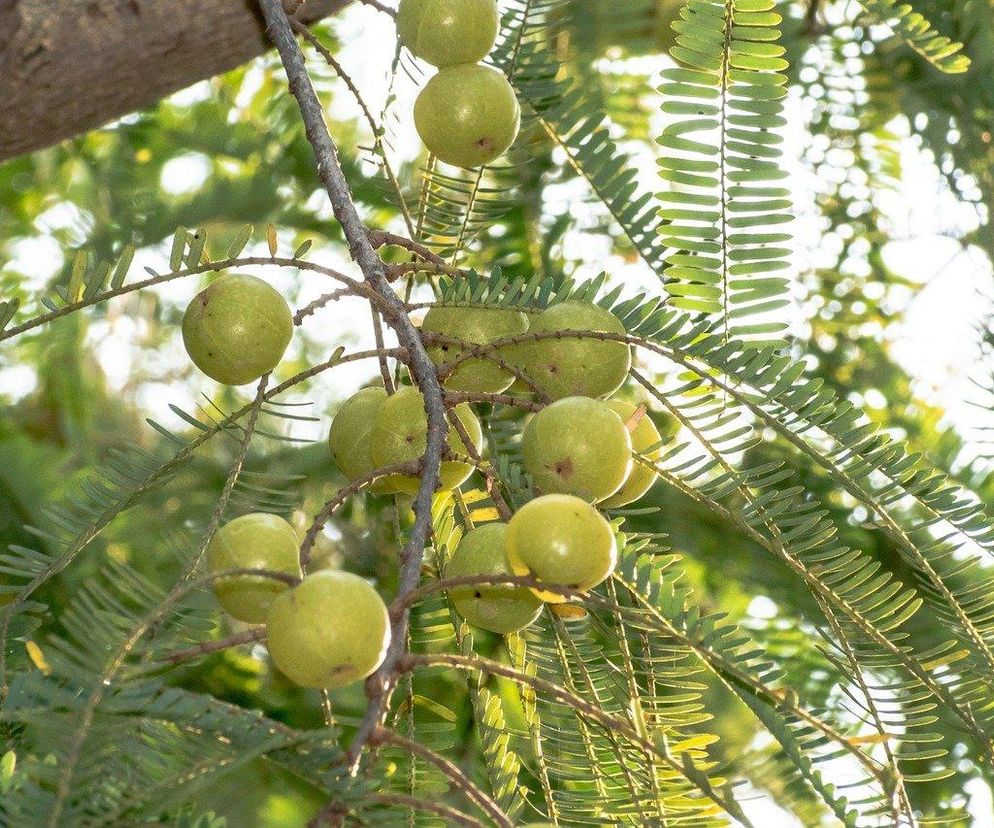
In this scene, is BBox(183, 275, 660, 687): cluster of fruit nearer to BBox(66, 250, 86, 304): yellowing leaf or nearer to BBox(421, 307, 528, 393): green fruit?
BBox(421, 307, 528, 393): green fruit

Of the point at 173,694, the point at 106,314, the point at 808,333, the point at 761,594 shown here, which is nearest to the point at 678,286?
the point at 173,694

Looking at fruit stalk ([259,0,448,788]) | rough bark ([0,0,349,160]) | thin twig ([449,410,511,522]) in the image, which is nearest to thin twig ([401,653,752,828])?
fruit stalk ([259,0,448,788])

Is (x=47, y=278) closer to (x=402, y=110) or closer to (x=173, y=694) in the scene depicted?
(x=402, y=110)

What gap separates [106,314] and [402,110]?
72.6 inches

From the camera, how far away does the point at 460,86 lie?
4.40ft

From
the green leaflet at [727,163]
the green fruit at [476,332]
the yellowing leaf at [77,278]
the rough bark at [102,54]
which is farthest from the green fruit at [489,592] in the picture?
the rough bark at [102,54]

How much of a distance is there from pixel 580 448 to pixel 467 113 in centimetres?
49

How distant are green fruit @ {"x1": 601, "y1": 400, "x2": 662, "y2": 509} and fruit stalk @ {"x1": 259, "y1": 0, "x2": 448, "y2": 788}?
0.83 feet

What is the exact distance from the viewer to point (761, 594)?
7.14 feet

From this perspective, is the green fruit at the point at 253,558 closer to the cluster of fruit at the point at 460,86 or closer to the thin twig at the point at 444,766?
the thin twig at the point at 444,766

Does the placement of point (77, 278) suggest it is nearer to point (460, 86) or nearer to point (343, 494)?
point (343, 494)

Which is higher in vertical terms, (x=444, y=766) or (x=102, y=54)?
(x=102, y=54)

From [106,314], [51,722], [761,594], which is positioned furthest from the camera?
[106,314]

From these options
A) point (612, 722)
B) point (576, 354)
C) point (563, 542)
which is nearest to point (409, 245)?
point (576, 354)
